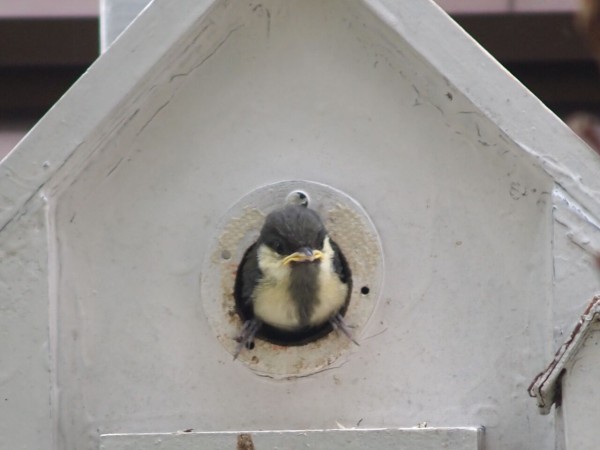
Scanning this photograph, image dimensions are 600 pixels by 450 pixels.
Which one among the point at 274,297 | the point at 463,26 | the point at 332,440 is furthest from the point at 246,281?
the point at 463,26

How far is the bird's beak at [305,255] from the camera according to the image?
3.01 metres

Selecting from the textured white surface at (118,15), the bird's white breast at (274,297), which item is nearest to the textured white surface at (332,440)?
the bird's white breast at (274,297)

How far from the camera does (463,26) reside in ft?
15.8

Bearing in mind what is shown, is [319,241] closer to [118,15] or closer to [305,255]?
[305,255]

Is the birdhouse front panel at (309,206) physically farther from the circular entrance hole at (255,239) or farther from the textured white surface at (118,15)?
the textured white surface at (118,15)

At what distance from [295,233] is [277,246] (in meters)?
0.04

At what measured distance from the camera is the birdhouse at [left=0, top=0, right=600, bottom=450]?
2957 millimetres

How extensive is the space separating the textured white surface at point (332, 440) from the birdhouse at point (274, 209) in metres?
0.06

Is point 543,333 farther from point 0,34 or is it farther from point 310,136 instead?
point 0,34

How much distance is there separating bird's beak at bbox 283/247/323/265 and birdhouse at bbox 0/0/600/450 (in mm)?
69

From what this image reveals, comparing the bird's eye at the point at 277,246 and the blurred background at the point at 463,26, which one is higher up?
the blurred background at the point at 463,26

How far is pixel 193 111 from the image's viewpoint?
3084mm

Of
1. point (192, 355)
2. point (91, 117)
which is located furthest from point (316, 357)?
point (91, 117)

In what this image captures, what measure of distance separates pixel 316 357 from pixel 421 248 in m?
0.29
